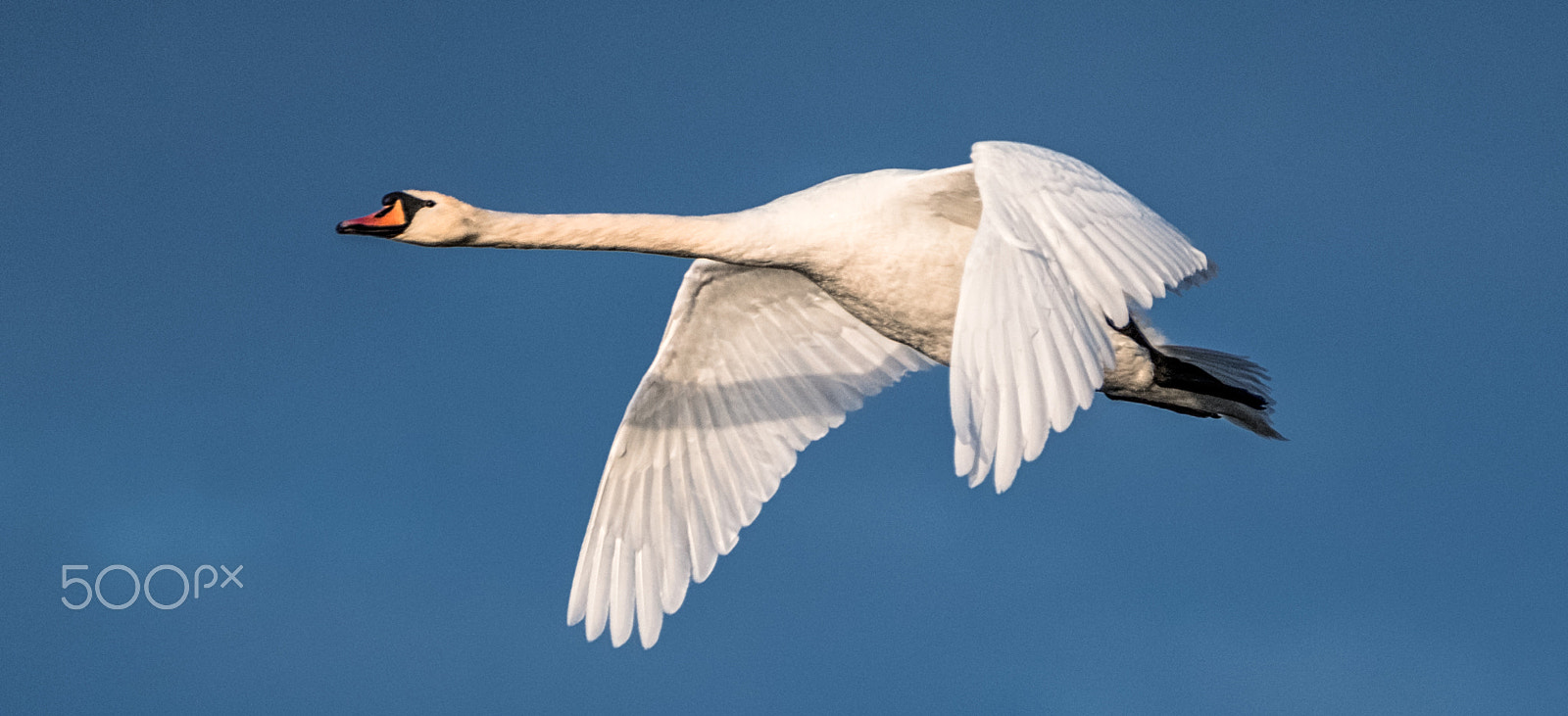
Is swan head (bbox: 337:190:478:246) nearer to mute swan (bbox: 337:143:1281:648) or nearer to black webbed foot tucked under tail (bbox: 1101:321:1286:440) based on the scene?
mute swan (bbox: 337:143:1281:648)

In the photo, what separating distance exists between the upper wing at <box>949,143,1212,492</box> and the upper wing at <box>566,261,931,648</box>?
3.82m

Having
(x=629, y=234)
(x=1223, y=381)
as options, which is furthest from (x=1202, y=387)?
(x=629, y=234)

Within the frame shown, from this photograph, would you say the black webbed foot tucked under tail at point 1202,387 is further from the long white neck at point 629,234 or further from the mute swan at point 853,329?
the long white neck at point 629,234

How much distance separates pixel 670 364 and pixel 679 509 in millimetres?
1152

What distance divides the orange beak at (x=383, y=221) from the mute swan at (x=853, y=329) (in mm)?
17

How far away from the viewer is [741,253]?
9758mm

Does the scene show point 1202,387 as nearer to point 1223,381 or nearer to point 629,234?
point 1223,381

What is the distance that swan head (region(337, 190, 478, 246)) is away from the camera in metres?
9.79

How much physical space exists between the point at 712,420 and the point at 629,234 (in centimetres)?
296

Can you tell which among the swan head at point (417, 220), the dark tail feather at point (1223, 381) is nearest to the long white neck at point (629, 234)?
the swan head at point (417, 220)

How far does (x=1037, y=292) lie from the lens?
7.33 meters

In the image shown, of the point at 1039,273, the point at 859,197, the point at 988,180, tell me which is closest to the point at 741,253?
the point at 859,197

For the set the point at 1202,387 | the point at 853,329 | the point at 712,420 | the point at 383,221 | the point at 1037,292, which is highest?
the point at 853,329

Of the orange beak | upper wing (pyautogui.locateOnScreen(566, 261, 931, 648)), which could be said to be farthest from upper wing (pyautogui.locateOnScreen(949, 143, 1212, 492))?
upper wing (pyautogui.locateOnScreen(566, 261, 931, 648))
